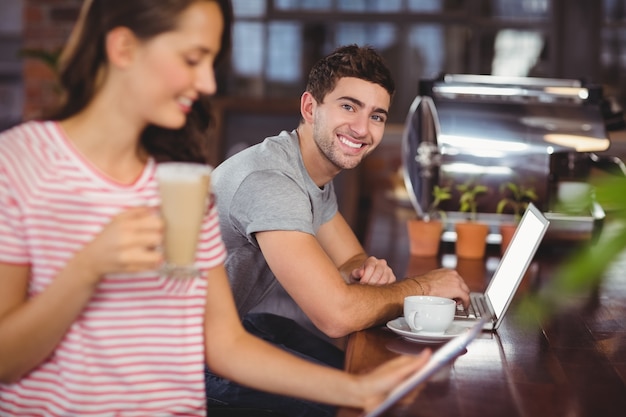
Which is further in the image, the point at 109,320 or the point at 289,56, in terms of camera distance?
the point at 289,56

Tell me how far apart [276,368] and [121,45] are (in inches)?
19.9

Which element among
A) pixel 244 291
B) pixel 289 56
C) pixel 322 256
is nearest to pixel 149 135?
pixel 322 256

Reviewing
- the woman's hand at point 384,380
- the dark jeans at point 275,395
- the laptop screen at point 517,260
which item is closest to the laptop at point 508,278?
the laptop screen at point 517,260

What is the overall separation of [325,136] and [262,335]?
53 cm

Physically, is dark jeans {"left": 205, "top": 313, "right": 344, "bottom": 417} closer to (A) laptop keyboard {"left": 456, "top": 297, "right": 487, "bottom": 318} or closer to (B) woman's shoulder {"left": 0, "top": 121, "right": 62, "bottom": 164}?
(A) laptop keyboard {"left": 456, "top": 297, "right": 487, "bottom": 318}

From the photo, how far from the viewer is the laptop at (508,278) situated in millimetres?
1860

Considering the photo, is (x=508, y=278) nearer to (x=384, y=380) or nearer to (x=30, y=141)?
(x=384, y=380)

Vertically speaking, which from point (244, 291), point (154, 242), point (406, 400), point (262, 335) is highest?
point (154, 242)

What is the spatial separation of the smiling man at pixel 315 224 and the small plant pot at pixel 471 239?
51cm

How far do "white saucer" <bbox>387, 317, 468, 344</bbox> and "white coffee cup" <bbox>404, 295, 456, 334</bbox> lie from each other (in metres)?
0.02

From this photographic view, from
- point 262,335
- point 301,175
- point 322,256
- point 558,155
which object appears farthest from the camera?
point 558,155

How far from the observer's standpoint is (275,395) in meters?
2.02

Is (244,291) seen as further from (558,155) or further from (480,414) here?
(558,155)

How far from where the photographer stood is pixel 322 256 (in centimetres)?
182
